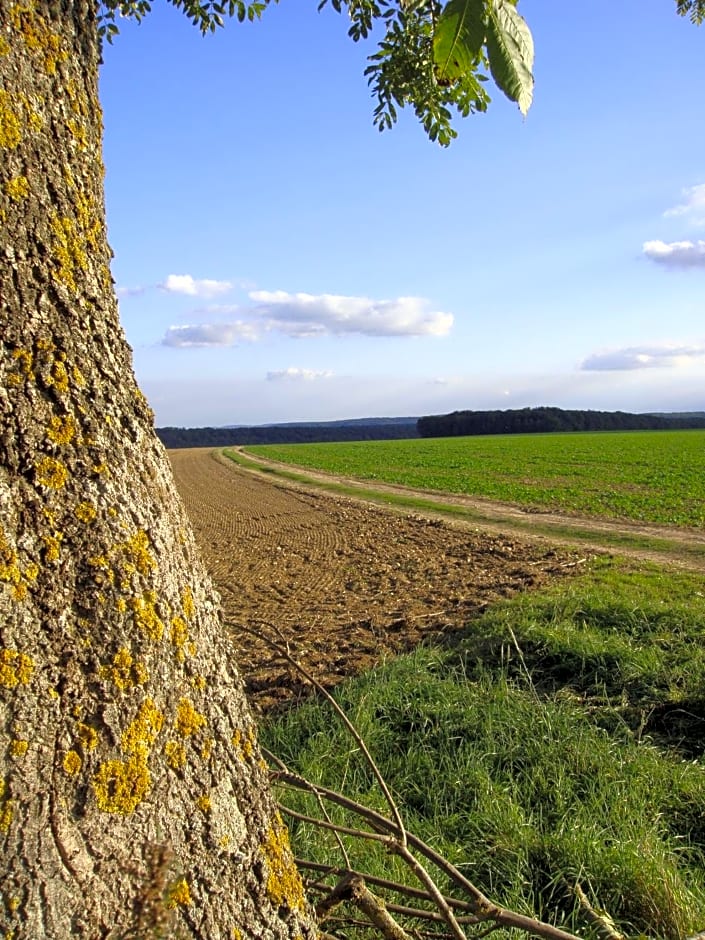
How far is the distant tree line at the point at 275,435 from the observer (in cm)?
10659

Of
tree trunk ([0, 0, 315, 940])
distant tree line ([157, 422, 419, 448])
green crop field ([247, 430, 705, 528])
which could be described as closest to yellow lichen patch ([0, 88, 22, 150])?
tree trunk ([0, 0, 315, 940])

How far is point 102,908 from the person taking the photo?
1.25m

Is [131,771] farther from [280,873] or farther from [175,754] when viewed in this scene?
[280,873]

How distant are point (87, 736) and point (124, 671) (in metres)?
0.13

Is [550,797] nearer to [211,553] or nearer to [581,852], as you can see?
[581,852]

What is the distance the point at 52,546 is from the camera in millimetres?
1317

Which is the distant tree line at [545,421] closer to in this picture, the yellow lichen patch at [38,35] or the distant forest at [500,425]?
the distant forest at [500,425]

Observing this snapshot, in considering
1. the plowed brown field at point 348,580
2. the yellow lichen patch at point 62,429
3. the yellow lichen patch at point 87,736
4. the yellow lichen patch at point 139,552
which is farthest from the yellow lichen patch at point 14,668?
the plowed brown field at point 348,580

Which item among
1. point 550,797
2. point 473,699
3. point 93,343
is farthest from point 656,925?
point 93,343

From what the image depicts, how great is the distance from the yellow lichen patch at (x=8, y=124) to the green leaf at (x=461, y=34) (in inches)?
32.1

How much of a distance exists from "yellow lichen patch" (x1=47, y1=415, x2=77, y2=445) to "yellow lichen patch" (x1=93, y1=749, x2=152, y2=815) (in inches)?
23.9

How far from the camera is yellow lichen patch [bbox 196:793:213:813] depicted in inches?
56.1

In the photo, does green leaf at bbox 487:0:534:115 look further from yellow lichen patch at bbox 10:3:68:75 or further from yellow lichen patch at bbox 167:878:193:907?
yellow lichen patch at bbox 167:878:193:907

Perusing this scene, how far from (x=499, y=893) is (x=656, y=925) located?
2.31 feet
